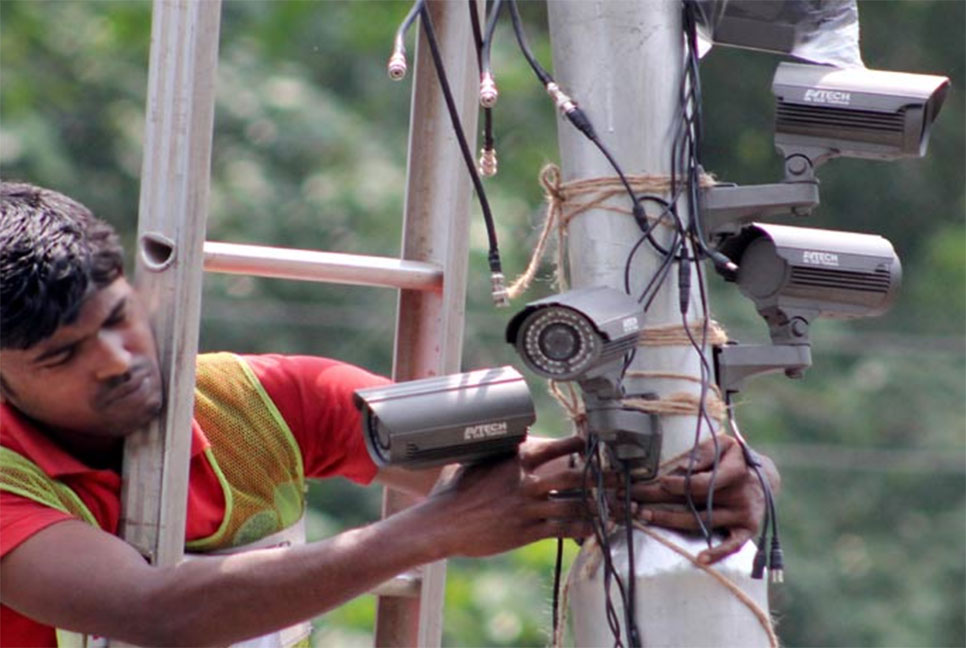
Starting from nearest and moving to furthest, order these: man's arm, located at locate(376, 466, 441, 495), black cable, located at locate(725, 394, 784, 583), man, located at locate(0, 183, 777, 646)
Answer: black cable, located at locate(725, 394, 784, 583) → man, located at locate(0, 183, 777, 646) → man's arm, located at locate(376, 466, 441, 495)

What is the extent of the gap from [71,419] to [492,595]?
15.7ft

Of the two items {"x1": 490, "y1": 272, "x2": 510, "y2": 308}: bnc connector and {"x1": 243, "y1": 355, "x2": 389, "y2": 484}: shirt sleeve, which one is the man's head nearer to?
{"x1": 243, "y1": 355, "x2": 389, "y2": 484}: shirt sleeve

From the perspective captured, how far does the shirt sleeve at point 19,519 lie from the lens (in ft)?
10.4

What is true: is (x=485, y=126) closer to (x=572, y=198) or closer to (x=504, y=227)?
(x=572, y=198)

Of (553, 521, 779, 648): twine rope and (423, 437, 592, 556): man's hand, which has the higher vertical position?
(423, 437, 592, 556): man's hand

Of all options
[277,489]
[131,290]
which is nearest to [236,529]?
[277,489]

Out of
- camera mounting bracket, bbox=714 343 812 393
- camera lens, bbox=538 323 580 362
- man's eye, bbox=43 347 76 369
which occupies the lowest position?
man's eye, bbox=43 347 76 369

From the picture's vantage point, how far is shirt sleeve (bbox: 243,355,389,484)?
142 inches

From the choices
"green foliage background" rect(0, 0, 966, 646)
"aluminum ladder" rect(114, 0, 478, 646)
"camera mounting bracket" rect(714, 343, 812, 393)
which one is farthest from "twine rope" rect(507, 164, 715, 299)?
"green foliage background" rect(0, 0, 966, 646)

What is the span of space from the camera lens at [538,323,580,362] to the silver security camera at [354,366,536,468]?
150mm

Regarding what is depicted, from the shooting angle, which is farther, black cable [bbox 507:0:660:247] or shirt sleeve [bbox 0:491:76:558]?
shirt sleeve [bbox 0:491:76:558]

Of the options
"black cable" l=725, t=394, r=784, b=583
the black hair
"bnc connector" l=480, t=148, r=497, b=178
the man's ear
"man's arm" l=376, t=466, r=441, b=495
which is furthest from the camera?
"man's arm" l=376, t=466, r=441, b=495

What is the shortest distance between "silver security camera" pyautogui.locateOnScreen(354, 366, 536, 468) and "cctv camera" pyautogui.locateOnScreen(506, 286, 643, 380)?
0.12 m

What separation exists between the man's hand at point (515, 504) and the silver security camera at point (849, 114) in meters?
0.56
